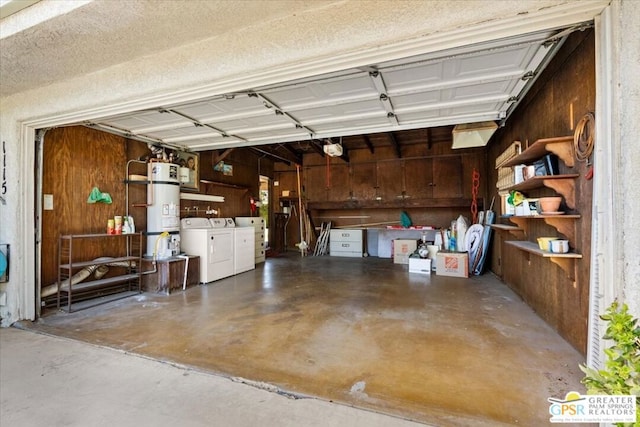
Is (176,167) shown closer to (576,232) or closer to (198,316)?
(198,316)

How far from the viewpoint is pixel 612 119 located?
4.19ft

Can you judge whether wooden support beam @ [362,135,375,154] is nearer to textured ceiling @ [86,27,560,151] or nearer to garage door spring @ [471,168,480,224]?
garage door spring @ [471,168,480,224]

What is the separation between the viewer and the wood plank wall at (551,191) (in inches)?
82.2

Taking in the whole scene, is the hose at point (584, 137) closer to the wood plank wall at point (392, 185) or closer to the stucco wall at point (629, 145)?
the stucco wall at point (629, 145)

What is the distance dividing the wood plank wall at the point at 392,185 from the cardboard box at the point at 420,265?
212 cm

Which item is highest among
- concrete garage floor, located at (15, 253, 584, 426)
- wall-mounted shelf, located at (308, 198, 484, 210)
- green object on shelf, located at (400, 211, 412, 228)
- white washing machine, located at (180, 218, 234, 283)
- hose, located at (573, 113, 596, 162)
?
hose, located at (573, 113, 596, 162)

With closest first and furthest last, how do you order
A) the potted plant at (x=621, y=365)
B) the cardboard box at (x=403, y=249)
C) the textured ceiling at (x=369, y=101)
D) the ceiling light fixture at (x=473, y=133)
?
the potted plant at (x=621, y=365) < the textured ceiling at (x=369, y=101) < the ceiling light fixture at (x=473, y=133) < the cardboard box at (x=403, y=249)

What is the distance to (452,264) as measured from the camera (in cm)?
512

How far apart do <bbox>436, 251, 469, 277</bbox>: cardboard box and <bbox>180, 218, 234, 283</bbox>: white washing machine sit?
3844 mm

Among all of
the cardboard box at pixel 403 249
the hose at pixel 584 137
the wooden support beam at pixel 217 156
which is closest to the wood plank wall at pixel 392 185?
the cardboard box at pixel 403 249

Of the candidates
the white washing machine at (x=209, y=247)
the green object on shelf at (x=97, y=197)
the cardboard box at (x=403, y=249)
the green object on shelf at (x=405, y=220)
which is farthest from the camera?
the green object on shelf at (x=405, y=220)

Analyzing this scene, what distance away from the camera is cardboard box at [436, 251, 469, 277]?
198 inches

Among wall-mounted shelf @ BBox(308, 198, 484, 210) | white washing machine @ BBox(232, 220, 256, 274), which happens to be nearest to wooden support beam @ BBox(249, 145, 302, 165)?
wall-mounted shelf @ BBox(308, 198, 484, 210)

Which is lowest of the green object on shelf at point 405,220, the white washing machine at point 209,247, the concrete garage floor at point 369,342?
the concrete garage floor at point 369,342
